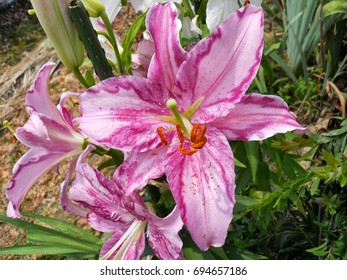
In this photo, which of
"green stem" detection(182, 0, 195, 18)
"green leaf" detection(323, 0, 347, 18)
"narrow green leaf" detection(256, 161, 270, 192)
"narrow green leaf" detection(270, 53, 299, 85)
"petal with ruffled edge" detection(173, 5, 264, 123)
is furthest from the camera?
"narrow green leaf" detection(270, 53, 299, 85)

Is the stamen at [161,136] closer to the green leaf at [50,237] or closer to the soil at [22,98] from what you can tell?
the green leaf at [50,237]

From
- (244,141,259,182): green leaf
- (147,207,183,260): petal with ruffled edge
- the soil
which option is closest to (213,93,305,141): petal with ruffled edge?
(147,207,183,260): petal with ruffled edge

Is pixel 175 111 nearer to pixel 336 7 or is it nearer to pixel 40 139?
pixel 40 139

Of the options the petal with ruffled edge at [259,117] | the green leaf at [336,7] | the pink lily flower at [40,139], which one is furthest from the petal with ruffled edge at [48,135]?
the green leaf at [336,7]

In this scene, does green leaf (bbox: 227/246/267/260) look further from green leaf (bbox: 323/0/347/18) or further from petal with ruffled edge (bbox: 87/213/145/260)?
green leaf (bbox: 323/0/347/18)

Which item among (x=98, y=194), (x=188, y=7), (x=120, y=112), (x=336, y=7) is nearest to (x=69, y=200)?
(x=98, y=194)
